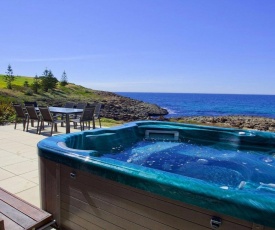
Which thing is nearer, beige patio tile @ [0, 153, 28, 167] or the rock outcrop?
beige patio tile @ [0, 153, 28, 167]

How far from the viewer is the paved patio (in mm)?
2916

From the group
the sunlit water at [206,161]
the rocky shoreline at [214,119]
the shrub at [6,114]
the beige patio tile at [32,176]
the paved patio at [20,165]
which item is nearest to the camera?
the paved patio at [20,165]

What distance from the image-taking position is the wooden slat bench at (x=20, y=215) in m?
1.99

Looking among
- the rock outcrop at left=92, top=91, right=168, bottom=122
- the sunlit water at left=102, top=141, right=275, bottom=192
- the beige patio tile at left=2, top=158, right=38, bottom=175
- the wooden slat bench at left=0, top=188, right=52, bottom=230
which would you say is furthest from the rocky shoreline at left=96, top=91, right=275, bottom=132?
the wooden slat bench at left=0, top=188, right=52, bottom=230

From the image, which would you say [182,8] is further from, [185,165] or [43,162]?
[43,162]

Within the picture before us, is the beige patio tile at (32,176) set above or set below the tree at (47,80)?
below

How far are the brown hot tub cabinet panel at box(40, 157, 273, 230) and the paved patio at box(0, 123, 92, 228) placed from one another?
23.5 inches

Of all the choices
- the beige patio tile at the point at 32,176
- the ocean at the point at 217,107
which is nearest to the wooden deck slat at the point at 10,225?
the beige patio tile at the point at 32,176

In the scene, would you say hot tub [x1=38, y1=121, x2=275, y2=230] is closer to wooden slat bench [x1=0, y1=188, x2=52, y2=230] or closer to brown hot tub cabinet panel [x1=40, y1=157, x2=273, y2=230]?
brown hot tub cabinet panel [x1=40, y1=157, x2=273, y2=230]

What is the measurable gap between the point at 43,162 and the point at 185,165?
2511mm

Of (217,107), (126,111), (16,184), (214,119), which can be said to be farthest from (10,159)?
(217,107)

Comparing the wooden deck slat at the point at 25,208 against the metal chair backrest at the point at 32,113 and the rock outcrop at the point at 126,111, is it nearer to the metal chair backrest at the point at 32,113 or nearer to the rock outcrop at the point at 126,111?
the metal chair backrest at the point at 32,113

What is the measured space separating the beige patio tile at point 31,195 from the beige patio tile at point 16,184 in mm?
94

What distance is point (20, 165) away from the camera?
152 inches
